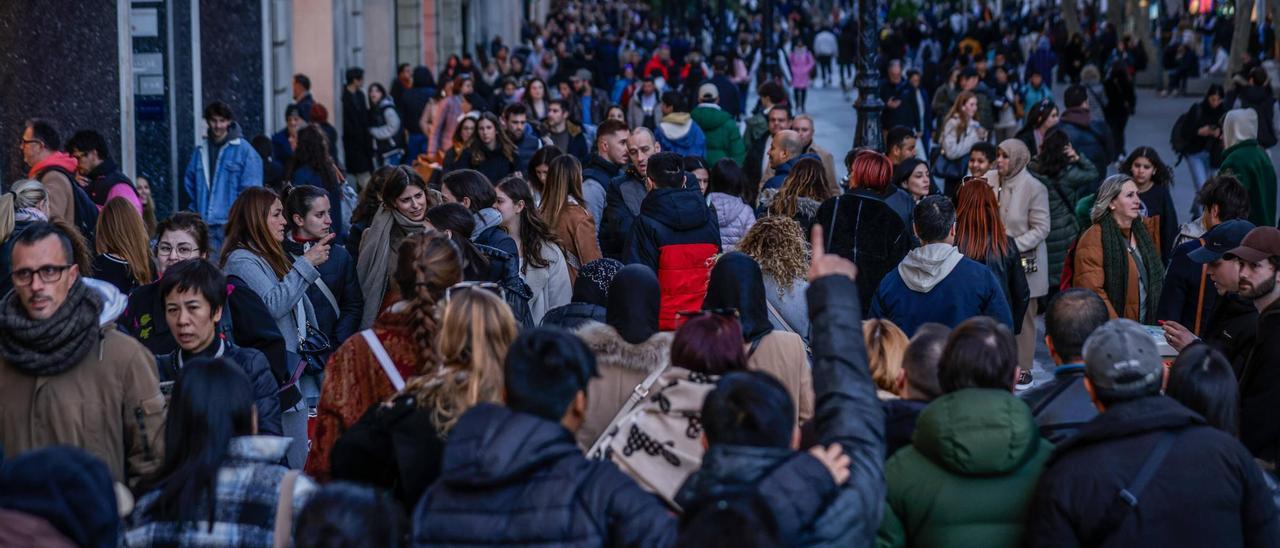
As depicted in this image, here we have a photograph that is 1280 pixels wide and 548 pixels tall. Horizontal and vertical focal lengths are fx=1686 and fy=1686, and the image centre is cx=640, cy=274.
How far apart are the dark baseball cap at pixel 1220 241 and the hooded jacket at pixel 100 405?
4466 mm

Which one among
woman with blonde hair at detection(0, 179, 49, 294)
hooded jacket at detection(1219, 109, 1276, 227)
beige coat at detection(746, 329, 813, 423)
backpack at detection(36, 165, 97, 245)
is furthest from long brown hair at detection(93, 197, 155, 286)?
hooded jacket at detection(1219, 109, 1276, 227)

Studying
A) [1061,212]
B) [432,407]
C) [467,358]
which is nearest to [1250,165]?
[1061,212]

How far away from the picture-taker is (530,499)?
12.8 feet

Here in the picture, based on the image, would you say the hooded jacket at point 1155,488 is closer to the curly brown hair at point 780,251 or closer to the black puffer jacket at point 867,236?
the curly brown hair at point 780,251

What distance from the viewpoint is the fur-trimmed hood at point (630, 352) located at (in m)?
A: 5.36

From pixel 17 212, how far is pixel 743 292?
170 inches

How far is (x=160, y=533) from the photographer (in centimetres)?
421

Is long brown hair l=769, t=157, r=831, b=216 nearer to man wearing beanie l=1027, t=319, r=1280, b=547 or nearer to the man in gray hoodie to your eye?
the man in gray hoodie

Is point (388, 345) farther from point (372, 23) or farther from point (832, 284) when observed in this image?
point (372, 23)

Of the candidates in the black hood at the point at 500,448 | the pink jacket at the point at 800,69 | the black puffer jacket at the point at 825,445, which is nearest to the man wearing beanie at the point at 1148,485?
the black puffer jacket at the point at 825,445

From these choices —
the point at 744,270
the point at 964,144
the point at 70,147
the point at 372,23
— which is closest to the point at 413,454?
the point at 744,270

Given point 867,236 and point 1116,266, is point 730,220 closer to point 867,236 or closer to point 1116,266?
point 867,236

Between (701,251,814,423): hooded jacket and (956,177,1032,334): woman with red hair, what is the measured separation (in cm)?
300

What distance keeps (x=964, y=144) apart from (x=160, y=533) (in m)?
11.5
